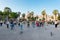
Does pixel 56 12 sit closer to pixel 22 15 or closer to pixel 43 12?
pixel 43 12

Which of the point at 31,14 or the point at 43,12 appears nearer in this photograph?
the point at 43,12

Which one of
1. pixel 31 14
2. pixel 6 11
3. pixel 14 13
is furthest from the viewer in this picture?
pixel 31 14

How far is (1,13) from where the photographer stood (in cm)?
8369

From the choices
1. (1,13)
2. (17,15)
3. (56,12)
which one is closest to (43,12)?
(56,12)

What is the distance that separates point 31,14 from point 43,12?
10.2 m

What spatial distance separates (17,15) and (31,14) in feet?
42.4

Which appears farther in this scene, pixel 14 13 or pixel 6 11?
pixel 14 13

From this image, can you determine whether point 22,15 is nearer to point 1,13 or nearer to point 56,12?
point 56,12

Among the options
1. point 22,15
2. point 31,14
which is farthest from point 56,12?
point 22,15

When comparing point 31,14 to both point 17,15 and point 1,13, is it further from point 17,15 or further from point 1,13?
point 1,13

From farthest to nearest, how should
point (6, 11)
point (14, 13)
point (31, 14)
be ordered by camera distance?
1. point (31, 14)
2. point (14, 13)
3. point (6, 11)

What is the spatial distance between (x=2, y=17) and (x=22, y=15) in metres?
34.6

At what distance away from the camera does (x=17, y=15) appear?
335 ft

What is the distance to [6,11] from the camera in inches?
3127
